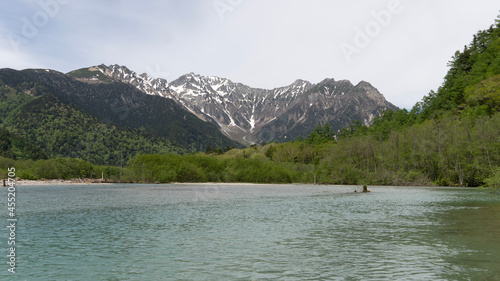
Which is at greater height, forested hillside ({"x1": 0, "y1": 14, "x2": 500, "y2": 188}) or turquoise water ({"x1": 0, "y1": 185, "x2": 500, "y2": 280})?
forested hillside ({"x1": 0, "y1": 14, "x2": 500, "y2": 188})

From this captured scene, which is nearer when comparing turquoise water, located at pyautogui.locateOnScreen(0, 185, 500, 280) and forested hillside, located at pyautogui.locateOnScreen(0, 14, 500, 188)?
turquoise water, located at pyautogui.locateOnScreen(0, 185, 500, 280)

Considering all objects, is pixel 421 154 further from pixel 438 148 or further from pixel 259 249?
pixel 259 249

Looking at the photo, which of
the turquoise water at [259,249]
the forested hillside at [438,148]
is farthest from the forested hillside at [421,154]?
the turquoise water at [259,249]

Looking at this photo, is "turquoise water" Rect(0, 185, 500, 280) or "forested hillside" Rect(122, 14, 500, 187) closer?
"turquoise water" Rect(0, 185, 500, 280)

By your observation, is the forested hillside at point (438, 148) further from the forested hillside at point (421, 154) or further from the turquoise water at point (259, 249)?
the turquoise water at point (259, 249)

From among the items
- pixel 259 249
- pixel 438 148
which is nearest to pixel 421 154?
pixel 438 148

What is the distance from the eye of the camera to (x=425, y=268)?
53.7 feet

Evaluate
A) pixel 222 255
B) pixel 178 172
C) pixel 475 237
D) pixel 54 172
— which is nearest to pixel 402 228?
pixel 475 237

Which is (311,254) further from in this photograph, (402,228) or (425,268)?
(402,228)

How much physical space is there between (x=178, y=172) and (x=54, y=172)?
60.6 metres

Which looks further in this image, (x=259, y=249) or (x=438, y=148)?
(x=438, y=148)

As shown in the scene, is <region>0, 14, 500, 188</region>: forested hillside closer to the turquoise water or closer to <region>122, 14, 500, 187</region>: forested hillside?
<region>122, 14, 500, 187</region>: forested hillside

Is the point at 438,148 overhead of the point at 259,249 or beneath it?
overhead

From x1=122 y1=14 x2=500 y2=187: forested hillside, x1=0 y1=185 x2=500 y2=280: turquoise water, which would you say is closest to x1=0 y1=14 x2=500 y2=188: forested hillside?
x1=122 y1=14 x2=500 y2=187: forested hillside
